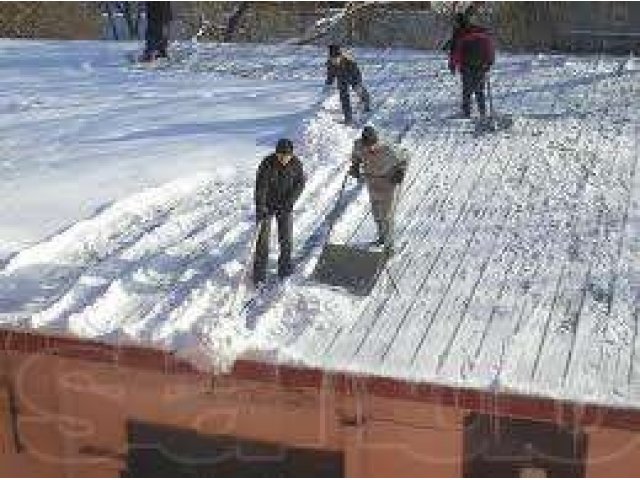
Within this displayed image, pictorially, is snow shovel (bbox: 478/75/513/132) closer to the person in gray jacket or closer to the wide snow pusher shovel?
the person in gray jacket

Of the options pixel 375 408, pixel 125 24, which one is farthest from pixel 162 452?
pixel 125 24

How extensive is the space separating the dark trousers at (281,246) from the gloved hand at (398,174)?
99cm

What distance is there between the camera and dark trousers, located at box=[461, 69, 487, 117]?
Result: 13.6 meters

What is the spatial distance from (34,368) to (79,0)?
70.3 feet

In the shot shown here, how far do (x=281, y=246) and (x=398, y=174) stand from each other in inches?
48.9

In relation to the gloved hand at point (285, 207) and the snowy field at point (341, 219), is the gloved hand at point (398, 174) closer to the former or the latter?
the snowy field at point (341, 219)

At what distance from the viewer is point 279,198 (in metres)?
9.73

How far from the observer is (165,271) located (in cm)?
1035

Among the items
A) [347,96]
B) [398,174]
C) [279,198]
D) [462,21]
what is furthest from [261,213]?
[462,21]

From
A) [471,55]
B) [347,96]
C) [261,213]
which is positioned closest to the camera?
[261,213]

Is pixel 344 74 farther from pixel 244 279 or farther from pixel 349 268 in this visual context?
pixel 244 279

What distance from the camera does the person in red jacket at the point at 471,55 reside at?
1348 cm

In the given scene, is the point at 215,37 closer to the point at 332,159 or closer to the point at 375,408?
the point at 332,159

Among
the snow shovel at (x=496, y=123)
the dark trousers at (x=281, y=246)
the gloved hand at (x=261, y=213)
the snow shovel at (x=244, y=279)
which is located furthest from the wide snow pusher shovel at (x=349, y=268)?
the snow shovel at (x=496, y=123)
